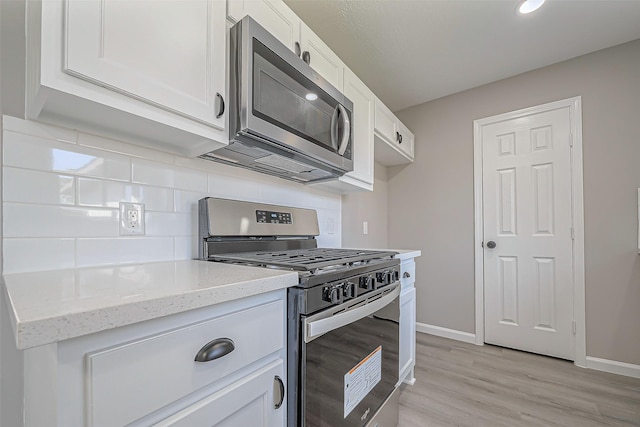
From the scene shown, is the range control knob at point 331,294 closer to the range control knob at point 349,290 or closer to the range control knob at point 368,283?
the range control knob at point 349,290

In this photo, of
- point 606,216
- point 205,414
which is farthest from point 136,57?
point 606,216

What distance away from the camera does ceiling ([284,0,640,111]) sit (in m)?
1.77

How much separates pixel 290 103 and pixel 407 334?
5.36 feet

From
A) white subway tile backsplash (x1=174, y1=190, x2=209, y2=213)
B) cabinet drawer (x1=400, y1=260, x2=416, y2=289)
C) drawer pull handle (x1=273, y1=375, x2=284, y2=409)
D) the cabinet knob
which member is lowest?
drawer pull handle (x1=273, y1=375, x2=284, y2=409)

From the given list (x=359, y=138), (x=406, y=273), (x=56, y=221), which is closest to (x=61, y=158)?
(x=56, y=221)

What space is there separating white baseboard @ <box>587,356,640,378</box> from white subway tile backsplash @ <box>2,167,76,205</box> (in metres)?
3.47

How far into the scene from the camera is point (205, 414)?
0.64 meters

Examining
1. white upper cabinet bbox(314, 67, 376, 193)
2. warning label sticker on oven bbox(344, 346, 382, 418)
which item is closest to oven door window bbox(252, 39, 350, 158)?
white upper cabinet bbox(314, 67, 376, 193)

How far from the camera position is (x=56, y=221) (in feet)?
2.90

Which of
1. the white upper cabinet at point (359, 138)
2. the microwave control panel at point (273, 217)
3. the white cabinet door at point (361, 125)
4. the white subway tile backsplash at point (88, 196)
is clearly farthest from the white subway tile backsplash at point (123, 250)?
the white cabinet door at point (361, 125)

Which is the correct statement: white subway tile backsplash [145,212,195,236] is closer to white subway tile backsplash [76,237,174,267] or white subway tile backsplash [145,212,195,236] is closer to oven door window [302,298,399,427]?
white subway tile backsplash [76,237,174,267]

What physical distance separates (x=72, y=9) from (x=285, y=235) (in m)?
1.22

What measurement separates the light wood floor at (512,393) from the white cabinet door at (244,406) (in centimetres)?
116

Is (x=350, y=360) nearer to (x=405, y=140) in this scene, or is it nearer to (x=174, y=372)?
(x=174, y=372)
